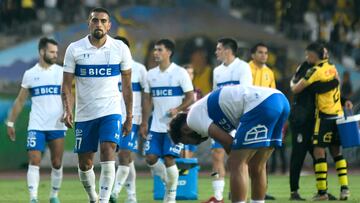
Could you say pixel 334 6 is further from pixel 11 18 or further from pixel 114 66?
pixel 114 66

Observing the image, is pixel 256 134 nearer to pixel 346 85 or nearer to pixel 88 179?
pixel 88 179

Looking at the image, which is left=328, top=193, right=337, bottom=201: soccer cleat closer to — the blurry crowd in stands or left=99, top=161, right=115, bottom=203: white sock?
left=99, top=161, right=115, bottom=203: white sock

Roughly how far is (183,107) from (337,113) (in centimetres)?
268

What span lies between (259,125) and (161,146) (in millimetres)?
4655

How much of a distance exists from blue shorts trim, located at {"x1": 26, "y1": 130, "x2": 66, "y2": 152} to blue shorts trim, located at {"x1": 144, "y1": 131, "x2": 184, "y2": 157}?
134 cm

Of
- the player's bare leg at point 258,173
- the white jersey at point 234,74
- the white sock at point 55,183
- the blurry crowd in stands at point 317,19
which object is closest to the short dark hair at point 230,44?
the white jersey at point 234,74

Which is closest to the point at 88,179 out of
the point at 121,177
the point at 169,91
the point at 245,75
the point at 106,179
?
the point at 106,179

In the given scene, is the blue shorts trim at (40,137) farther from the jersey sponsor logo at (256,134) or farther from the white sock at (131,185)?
the jersey sponsor logo at (256,134)

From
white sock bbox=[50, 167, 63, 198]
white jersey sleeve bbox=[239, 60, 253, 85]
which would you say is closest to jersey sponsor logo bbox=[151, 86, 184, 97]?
white jersey sleeve bbox=[239, 60, 253, 85]

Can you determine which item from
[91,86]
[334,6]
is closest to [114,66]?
[91,86]

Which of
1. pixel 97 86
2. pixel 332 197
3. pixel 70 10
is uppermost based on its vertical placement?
pixel 70 10

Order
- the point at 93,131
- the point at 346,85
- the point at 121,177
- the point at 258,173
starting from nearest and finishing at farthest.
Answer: the point at 258,173 < the point at 93,131 < the point at 121,177 < the point at 346,85

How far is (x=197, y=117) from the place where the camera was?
11.3m

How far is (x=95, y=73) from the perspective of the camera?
13172 millimetres
